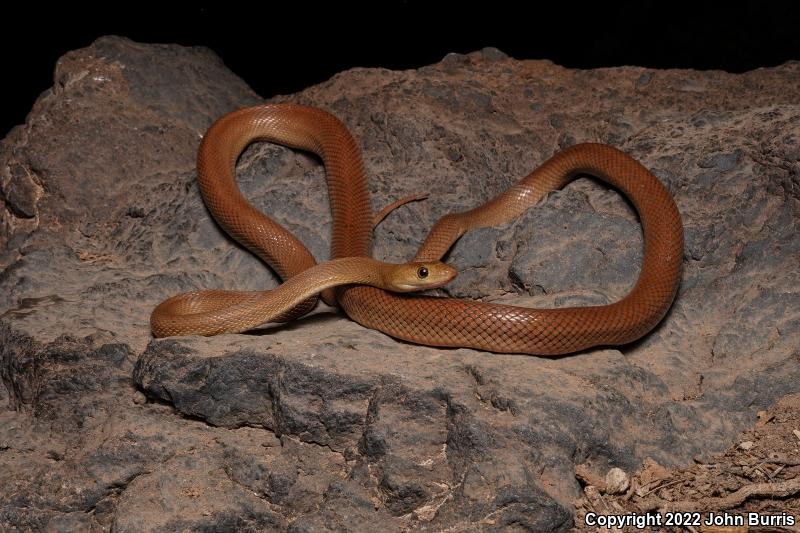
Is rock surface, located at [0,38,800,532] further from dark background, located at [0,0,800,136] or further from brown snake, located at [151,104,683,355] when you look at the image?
dark background, located at [0,0,800,136]

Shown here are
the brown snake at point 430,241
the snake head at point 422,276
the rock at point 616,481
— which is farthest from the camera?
the snake head at point 422,276

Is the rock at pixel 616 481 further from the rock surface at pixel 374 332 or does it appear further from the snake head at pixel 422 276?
the snake head at pixel 422 276

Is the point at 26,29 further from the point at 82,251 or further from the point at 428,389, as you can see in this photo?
the point at 428,389

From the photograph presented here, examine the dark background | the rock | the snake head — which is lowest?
the rock

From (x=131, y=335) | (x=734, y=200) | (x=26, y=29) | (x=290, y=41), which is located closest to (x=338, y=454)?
(x=131, y=335)

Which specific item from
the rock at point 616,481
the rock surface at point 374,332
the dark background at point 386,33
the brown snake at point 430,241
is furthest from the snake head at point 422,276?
the dark background at point 386,33

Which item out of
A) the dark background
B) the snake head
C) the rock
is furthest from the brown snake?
the dark background
